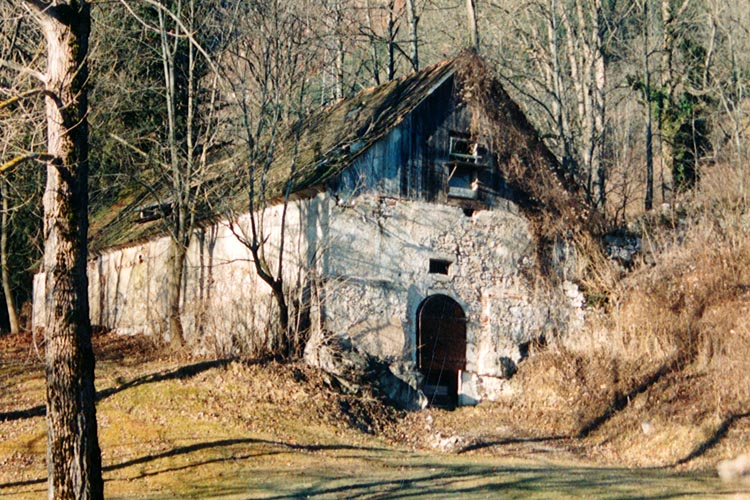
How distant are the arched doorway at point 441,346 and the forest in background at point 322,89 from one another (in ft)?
16.4

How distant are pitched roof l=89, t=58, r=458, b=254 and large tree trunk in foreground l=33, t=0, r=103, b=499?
8.79 metres

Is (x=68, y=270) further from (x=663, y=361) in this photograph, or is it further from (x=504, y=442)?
(x=663, y=361)

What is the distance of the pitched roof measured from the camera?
789 inches

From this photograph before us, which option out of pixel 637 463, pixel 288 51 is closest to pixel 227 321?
pixel 288 51

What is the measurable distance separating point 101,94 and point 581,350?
1496 centimetres

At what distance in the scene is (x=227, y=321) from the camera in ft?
66.2

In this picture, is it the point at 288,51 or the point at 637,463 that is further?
the point at 288,51

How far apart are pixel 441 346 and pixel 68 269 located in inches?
434

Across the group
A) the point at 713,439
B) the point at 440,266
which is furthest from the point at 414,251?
the point at 713,439

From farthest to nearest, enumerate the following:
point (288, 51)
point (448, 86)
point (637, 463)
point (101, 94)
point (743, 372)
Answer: point (101, 94), point (448, 86), point (288, 51), point (743, 372), point (637, 463)

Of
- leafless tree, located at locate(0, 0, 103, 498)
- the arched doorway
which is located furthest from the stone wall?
leafless tree, located at locate(0, 0, 103, 498)

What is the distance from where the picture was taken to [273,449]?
1517cm

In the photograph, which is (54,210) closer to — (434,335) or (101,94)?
(434,335)

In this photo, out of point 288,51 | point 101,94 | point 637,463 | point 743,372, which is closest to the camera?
point 637,463
